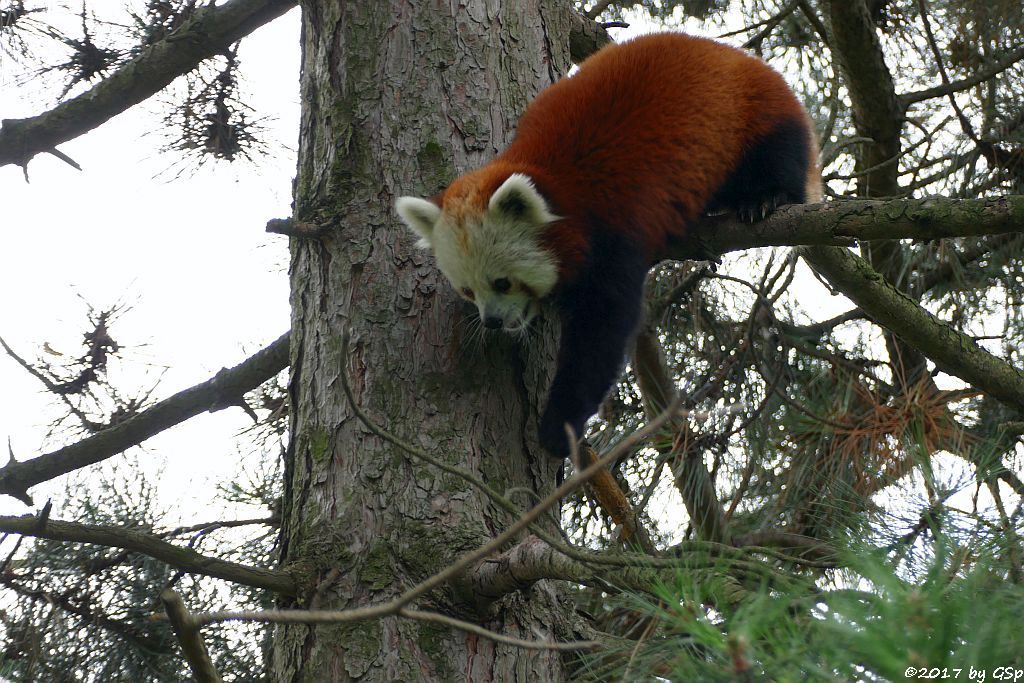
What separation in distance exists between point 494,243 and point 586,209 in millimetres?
319

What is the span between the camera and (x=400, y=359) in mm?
2391

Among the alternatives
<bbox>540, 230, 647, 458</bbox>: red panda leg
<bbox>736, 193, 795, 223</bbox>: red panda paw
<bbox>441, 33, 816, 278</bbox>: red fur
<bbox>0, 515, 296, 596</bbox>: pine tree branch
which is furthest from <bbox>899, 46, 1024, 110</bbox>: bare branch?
<bbox>0, 515, 296, 596</bbox>: pine tree branch

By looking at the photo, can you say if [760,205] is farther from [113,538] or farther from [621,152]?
[113,538]

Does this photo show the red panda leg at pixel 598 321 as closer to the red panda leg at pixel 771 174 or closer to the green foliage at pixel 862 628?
the red panda leg at pixel 771 174

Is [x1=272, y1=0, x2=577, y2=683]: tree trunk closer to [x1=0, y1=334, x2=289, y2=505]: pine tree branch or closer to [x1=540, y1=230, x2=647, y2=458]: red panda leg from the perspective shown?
[x1=540, y1=230, x2=647, y2=458]: red panda leg

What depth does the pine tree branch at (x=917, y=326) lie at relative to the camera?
2.66 meters

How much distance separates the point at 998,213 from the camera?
193 cm

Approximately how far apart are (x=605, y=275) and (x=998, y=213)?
118cm

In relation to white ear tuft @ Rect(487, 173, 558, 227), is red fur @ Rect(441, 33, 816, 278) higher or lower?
higher

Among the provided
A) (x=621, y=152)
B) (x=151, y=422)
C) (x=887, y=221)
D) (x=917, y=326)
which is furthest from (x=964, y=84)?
(x=151, y=422)

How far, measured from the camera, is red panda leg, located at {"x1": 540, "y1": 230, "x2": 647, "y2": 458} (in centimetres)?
272

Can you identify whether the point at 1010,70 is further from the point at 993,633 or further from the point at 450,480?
the point at 993,633

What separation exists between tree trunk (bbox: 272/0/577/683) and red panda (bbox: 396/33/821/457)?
10 centimetres

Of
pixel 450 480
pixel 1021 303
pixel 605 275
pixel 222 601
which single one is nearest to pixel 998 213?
pixel 605 275
